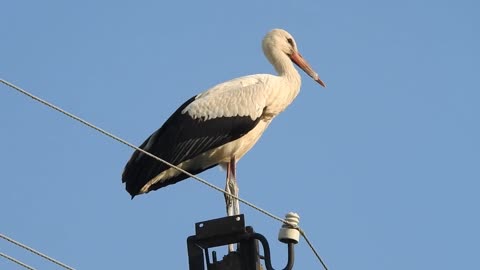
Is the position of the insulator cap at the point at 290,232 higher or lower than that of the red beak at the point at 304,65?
lower

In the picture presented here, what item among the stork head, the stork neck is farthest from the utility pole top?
the stork head

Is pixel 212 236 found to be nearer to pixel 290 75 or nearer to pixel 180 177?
pixel 180 177

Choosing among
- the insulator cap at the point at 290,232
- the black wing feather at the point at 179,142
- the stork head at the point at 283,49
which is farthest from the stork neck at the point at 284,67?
the insulator cap at the point at 290,232

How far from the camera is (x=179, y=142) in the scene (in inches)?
462

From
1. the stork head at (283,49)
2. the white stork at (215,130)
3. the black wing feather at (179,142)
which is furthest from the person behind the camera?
the stork head at (283,49)

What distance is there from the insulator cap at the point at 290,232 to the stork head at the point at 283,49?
5.69 metres

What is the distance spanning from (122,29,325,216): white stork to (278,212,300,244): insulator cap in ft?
12.2

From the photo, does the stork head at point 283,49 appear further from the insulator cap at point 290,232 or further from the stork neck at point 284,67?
the insulator cap at point 290,232

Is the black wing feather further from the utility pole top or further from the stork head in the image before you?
the utility pole top

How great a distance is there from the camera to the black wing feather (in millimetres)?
11234

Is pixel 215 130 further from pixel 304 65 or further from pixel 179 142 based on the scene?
pixel 304 65

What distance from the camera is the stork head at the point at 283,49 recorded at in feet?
43.0

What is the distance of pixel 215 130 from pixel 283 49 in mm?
1619

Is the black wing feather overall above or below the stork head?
below
